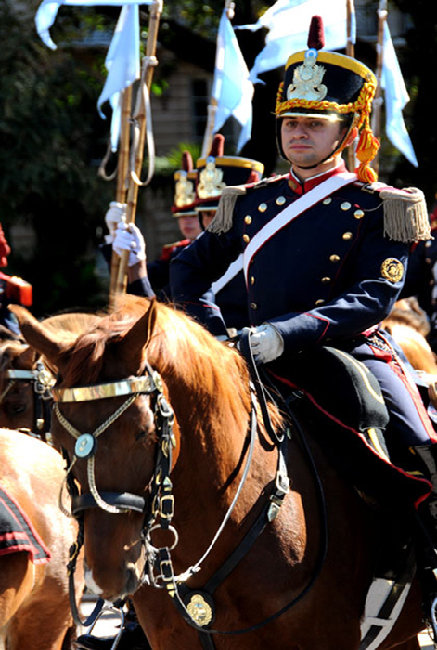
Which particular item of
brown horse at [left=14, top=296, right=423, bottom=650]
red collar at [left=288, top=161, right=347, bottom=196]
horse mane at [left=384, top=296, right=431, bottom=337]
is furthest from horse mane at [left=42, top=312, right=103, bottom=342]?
horse mane at [left=384, top=296, right=431, bottom=337]

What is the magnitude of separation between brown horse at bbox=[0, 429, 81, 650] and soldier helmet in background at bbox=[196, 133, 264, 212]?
2841 millimetres

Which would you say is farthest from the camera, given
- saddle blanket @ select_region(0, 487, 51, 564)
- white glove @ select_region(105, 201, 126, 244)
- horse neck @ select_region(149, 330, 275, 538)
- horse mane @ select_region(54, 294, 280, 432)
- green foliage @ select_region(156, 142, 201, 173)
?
green foliage @ select_region(156, 142, 201, 173)

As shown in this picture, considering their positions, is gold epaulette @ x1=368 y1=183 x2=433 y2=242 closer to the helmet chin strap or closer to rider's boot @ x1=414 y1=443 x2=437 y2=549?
the helmet chin strap

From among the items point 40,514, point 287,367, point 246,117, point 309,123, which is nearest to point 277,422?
Result: point 287,367

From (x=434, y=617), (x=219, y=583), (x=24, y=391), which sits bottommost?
(x=24, y=391)

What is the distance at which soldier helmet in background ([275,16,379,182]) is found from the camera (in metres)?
3.82

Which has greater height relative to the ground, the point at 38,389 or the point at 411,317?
the point at 411,317

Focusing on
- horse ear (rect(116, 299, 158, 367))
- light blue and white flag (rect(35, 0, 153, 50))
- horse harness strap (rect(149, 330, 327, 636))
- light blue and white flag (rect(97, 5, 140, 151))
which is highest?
light blue and white flag (rect(35, 0, 153, 50))

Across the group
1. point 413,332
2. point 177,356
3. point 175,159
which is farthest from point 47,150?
point 177,356

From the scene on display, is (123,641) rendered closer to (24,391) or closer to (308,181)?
(308,181)

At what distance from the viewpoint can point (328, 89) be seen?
12.6 ft

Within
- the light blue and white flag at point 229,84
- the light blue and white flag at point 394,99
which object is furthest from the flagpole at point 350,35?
the light blue and white flag at point 229,84

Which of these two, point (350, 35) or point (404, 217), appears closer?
point (404, 217)

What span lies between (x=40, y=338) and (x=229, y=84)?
531 centimetres
